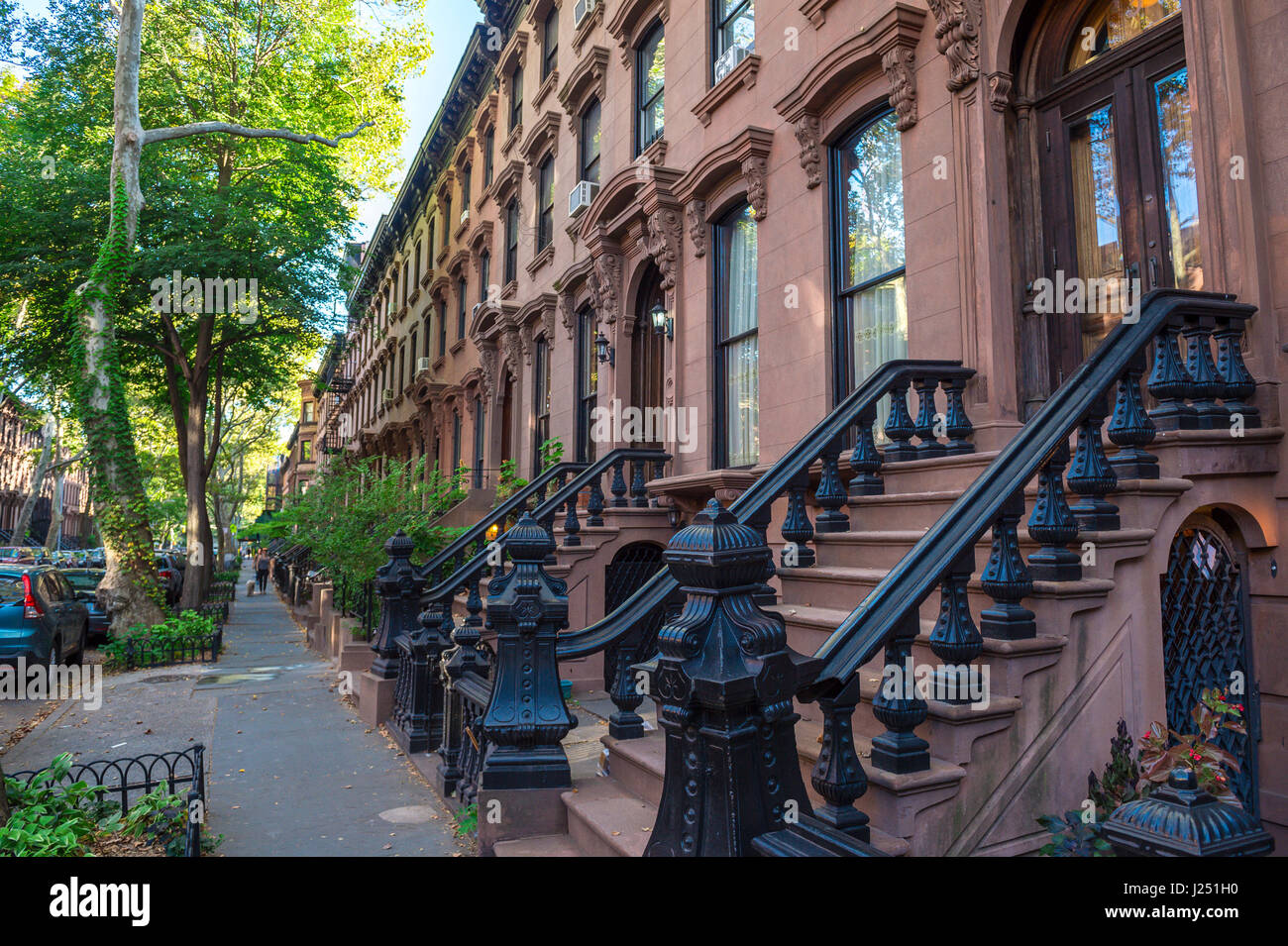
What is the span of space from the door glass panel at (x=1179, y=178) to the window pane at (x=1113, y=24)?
0.50 metres

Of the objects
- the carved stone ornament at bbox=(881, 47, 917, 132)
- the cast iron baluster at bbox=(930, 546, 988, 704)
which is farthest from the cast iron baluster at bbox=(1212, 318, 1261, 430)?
the carved stone ornament at bbox=(881, 47, 917, 132)

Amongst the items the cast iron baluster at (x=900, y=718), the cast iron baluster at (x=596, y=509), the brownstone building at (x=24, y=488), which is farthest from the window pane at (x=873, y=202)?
the brownstone building at (x=24, y=488)

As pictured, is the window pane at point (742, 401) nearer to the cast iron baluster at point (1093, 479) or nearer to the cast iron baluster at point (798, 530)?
the cast iron baluster at point (798, 530)

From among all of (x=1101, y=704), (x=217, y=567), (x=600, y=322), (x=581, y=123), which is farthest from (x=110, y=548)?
(x=217, y=567)

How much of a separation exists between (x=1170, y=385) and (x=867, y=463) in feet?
7.77

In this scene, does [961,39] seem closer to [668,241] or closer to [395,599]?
[668,241]

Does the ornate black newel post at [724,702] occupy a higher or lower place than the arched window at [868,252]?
lower

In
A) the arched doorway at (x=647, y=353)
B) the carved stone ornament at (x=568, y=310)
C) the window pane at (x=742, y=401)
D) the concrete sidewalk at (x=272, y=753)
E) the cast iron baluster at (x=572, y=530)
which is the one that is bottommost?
the concrete sidewalk at (x=272, y=753)

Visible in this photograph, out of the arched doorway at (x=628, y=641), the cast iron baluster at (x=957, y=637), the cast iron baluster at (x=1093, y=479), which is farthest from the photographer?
the arched doorway at (x=628, y=641)

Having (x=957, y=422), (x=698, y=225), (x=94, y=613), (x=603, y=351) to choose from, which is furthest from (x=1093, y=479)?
(x=94, y=613)

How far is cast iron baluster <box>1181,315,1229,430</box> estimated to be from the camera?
4348 millimetres

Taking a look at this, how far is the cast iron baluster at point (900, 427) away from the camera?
6.41 m

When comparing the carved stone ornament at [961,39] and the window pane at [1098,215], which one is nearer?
the window pane at [1098,215]

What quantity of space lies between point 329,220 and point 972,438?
2213 cm
